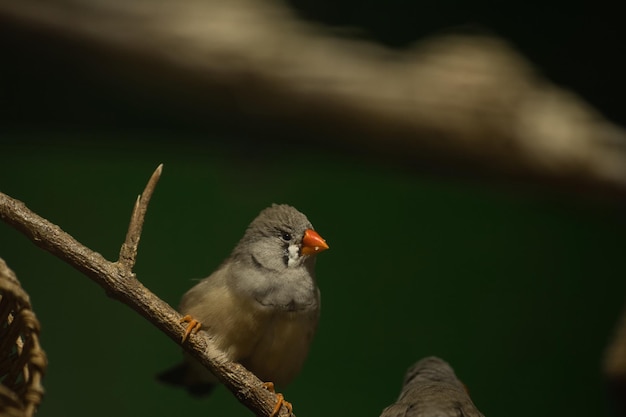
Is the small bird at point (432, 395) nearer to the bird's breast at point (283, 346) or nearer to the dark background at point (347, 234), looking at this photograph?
the dark background at point (347, 234)

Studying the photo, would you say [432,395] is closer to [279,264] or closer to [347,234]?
[279,264]

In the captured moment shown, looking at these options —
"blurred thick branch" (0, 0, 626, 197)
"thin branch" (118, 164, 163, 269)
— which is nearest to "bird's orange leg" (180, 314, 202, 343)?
"thin branch" (118, 164, 163, 269)

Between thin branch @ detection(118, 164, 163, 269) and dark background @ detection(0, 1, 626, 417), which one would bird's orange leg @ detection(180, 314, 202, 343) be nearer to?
thin branch @ detection(118, 164, 163, 269)

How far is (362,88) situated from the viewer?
325 cm

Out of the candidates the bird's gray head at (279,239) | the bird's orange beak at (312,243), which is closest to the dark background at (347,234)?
the bird's gray head at (279,239)

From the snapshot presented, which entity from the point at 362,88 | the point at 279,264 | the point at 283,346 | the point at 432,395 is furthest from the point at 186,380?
the point at 362,88

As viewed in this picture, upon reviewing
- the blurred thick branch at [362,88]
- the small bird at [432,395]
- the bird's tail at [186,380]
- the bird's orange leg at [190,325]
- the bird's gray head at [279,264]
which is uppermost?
the blurred thick branch at [362,88]

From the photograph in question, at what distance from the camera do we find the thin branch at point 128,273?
192cm

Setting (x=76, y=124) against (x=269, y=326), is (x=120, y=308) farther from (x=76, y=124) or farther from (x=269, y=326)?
(x=76, y=124)

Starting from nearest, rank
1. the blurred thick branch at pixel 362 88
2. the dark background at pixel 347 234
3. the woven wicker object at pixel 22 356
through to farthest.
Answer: the woven wicker object at pixel 22 356, the dark background at pixel 347 234, the blurred thick branch at pixel 362 88

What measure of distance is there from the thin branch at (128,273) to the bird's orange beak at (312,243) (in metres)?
0.36

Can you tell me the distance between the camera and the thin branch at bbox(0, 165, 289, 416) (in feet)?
6.30

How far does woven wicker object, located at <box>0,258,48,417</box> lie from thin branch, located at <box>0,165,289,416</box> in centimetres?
18

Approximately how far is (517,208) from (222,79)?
1.42 meters
